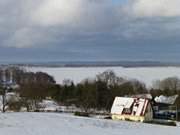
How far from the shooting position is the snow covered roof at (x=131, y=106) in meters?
51.2

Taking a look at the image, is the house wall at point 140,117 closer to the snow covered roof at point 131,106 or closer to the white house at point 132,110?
the white house at point 132,110

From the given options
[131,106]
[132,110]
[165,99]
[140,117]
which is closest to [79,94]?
[165,99]

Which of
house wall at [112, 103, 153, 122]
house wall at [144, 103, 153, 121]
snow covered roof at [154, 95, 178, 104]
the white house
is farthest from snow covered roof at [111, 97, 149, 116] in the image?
snow covered roof at [154, 95, 178, 104]

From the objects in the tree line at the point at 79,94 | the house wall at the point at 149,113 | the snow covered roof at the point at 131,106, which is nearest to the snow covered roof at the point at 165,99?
the tree line at the point at 79,94

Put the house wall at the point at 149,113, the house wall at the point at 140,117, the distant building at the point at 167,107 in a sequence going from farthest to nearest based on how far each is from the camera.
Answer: the distant building at the point at 167,107 → the house wall at the point at 149,113 → the house wall at the point at 140,117

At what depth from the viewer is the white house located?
50906mm

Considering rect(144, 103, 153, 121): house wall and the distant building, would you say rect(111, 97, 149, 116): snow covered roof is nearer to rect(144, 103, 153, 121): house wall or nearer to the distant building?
rect(144, 103, 153, 121): house wall

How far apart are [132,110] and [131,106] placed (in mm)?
595

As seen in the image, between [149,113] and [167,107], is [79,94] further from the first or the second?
[149,113]

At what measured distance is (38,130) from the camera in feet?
68.4

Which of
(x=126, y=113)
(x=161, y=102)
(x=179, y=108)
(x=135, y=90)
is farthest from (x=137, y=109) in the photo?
Answer: (x=135, y=90)

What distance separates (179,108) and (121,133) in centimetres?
4538

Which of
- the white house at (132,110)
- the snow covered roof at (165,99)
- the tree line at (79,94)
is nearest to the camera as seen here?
the white house at (132,110)

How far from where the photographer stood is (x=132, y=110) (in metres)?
52.1
